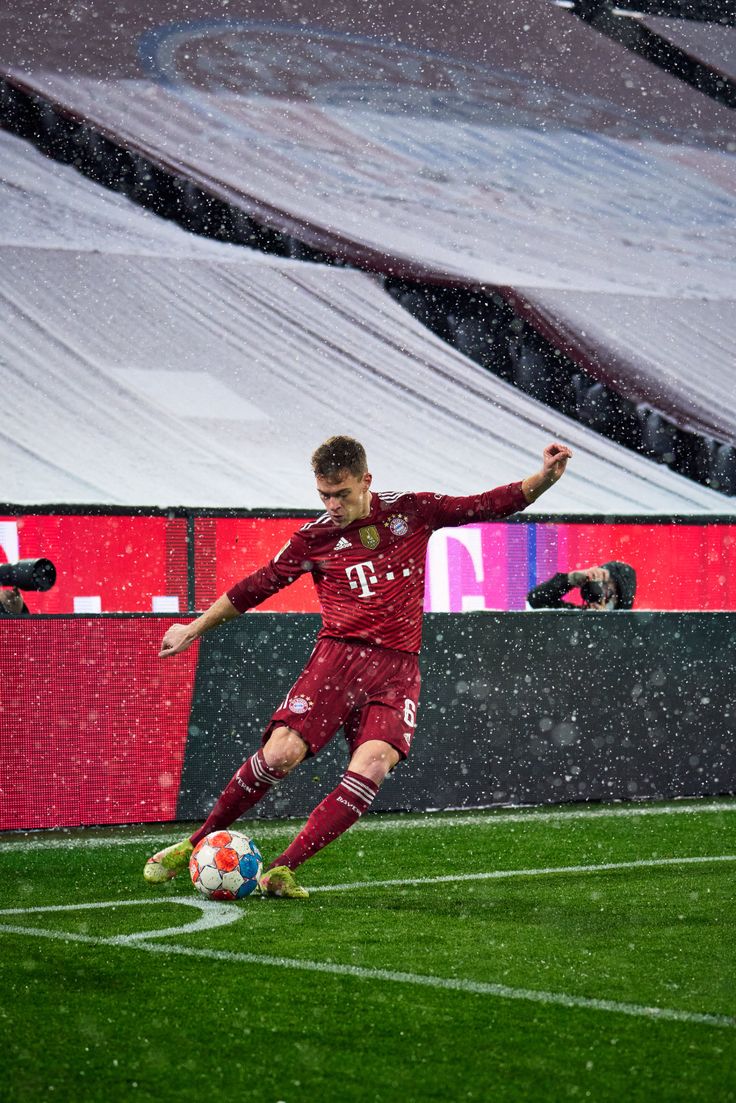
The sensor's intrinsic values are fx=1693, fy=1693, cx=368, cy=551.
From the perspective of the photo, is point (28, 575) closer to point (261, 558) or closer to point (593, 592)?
point (593, 592)

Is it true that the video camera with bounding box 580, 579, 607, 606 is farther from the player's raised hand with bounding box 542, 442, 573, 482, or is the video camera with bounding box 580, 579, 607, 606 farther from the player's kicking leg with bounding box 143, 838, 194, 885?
the player's kicking leg with bounding box 143, 838, 194, 885

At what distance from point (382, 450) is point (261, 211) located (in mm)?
2838

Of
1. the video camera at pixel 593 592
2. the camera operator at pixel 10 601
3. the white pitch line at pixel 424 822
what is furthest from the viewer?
the video camera at pixel 593 592

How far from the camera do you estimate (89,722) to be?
9.53 metres

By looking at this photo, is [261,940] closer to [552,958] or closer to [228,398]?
[552,958]

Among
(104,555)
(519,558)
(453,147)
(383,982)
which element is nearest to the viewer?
(383,982)

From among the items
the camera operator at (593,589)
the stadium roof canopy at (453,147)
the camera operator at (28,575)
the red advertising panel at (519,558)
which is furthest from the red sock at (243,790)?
the stadium roof canopy at (453,147)

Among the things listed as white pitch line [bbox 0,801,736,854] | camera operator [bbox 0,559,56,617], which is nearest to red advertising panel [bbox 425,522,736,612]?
white pitch line [bbox 0,801,736,854]

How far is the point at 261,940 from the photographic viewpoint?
5.79 meters

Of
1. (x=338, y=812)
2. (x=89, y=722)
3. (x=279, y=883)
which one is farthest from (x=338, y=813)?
(x=89, y=722)

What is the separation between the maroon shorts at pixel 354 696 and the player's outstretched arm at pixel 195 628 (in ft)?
1.38

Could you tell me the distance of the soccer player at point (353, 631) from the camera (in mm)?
6754

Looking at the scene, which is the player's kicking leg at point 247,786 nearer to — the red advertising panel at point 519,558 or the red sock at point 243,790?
the red sock at point 243,790

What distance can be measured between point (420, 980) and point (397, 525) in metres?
2.31
